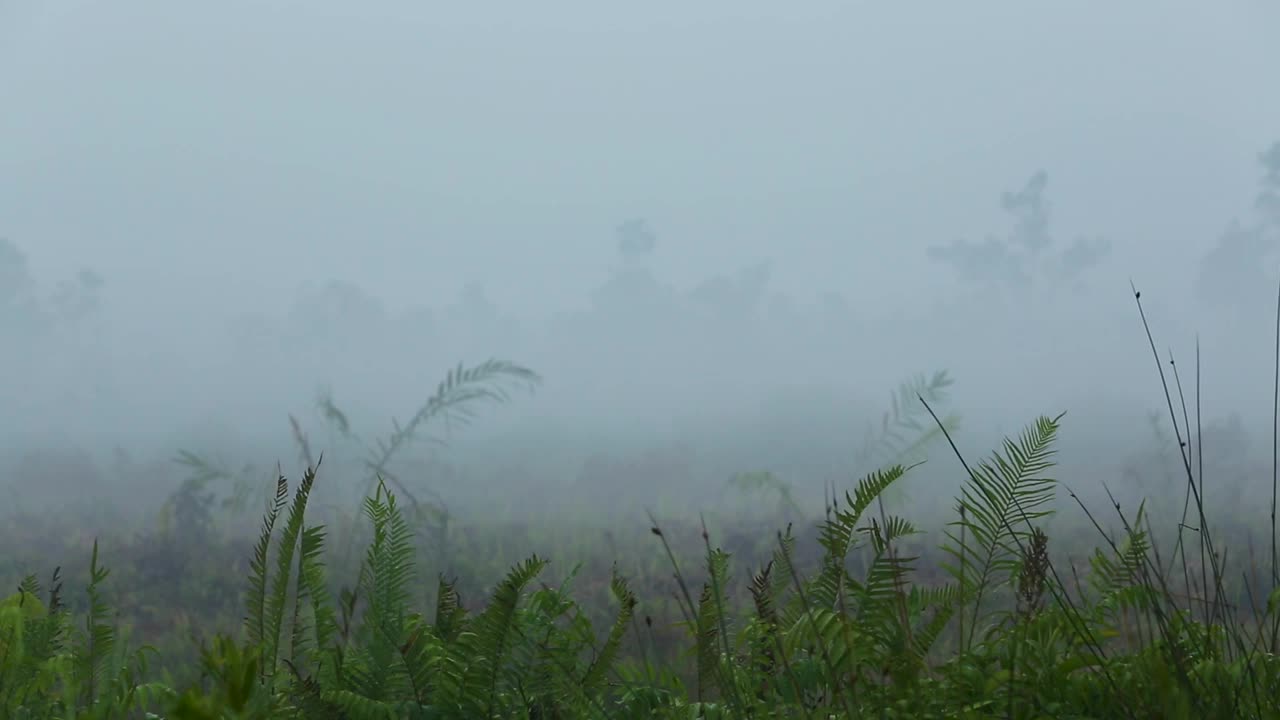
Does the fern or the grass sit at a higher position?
the fern

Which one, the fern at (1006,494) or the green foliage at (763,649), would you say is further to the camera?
the fern at (1006,494)

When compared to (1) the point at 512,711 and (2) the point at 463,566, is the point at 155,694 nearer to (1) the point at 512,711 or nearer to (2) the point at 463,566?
(1) the point at 512,711

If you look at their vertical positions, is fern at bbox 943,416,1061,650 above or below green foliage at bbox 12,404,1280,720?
above

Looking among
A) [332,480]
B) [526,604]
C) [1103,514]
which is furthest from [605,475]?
[526,604]

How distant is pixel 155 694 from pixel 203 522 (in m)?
10.3

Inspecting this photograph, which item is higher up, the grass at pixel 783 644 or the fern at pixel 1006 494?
the fern at pixel 1006 494

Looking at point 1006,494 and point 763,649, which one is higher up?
point 1006,494

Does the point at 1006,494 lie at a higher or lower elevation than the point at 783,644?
higher

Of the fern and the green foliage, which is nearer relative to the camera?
the green foliage

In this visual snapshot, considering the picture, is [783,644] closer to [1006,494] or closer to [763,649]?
[763,649]

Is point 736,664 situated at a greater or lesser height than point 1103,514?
lesser

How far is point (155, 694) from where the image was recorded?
1703 millimetres

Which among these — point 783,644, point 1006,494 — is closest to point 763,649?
point 783,644

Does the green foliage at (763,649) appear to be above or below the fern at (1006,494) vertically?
below
